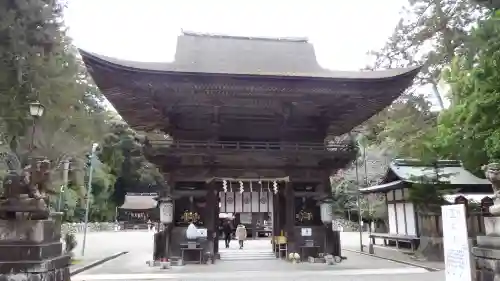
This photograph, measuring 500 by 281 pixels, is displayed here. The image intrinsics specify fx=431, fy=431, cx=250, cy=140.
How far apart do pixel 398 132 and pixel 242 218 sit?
63.3ft

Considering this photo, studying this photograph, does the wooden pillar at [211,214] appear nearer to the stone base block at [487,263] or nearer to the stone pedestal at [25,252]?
the stone pedestal at [25,252]

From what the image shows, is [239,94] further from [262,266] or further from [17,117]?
[17,117]

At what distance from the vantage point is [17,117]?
1827cm

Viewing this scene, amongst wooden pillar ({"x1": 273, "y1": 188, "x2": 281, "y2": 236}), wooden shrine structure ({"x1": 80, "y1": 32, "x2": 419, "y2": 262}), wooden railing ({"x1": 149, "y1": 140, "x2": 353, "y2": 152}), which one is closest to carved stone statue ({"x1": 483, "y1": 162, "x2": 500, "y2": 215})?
wooden shrine structure ({"x1": 80, "y1": 32, "x2": 419, "y2": 262})

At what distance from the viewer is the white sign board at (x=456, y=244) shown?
668 centimetres

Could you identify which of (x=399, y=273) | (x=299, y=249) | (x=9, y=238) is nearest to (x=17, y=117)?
(x=9, y=238)

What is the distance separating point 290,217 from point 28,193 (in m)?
10.0

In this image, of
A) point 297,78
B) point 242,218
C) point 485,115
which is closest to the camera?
point 485,115

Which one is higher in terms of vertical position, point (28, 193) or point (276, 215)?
point (28, 193)

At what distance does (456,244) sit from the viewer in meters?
7.00

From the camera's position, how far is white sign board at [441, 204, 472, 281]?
668 centimetres

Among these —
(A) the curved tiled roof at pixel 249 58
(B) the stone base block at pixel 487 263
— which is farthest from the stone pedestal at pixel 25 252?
(B) the stone base block at pixel 487 263

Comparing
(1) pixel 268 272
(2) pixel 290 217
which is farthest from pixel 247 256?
(1) pixel 268 272

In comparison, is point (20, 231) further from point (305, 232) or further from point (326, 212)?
point (326, 212)
